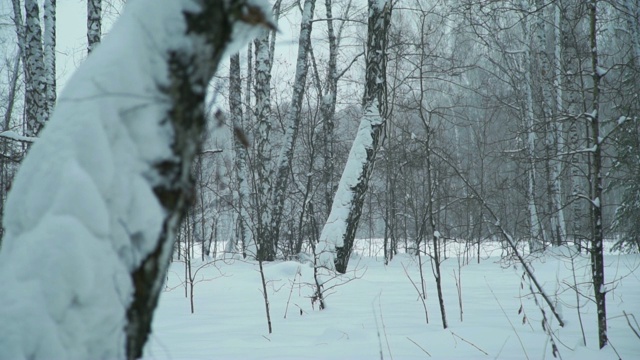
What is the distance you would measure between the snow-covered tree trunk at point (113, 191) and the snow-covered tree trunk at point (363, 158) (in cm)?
501

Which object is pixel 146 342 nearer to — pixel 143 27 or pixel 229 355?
pixel 143 27

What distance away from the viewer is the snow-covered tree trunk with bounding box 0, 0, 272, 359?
2.52 feet

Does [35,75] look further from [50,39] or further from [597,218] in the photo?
A: [597,218]

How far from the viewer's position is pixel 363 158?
5.86 metres

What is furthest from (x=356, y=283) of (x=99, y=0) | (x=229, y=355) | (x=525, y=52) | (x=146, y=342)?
(x=525, y=52)

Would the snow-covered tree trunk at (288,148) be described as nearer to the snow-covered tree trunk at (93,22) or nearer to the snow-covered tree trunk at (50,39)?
the snow-covered tree trunk at (93,22)

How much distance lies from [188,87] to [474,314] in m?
3.32

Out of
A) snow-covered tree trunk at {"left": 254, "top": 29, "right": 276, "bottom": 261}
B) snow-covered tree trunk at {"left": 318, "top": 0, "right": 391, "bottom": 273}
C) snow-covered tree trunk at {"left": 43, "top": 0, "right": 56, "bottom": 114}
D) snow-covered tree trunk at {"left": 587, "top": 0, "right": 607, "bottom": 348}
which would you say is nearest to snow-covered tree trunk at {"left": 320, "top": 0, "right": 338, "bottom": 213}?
snow-covered tree trunk at {"left": 254, "top": 29, "right": 276, "bottom": 261}

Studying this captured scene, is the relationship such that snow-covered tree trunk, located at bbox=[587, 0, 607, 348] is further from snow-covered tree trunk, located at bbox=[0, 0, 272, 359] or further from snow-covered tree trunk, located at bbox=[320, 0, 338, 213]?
snow-covered tree trunk, located at bbox=[320, 0, 338, 213]

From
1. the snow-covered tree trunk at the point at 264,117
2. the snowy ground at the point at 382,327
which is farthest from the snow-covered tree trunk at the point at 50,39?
the snowy ground at the point at 382,327

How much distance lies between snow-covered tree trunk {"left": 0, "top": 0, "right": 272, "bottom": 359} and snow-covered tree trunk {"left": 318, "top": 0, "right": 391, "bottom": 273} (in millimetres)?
5011

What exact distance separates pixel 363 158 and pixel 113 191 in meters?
5.16

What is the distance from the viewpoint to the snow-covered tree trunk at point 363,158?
5805 mm

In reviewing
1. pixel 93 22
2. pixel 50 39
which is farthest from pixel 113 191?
pixel 50 39
